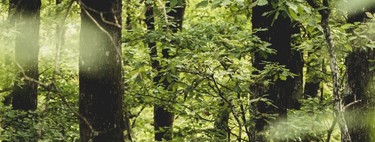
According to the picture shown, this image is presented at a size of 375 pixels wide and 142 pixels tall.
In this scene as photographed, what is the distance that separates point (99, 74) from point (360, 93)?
406cm

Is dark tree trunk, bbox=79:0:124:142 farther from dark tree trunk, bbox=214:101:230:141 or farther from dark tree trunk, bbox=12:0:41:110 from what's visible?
dark tree trunk, bbox=12:0:41:110

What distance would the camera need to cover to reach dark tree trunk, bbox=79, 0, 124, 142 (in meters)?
3.74

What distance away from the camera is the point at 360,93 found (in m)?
6.24

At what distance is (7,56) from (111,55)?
5276 mm

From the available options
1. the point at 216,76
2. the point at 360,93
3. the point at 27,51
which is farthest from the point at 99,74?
the point at 27,51

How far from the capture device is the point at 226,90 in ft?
19.4

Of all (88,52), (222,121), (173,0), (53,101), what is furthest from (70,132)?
Answer: (173,0)

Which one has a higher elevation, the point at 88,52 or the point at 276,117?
the point at 88,52

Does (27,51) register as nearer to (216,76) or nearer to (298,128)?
(216,76)

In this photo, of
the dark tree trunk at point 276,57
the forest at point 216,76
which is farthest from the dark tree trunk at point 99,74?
the dark tree trunk at point 276,57

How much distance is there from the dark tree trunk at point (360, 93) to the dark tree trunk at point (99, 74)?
12.6 feet

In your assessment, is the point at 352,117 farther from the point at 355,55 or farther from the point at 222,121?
the point at 222,121

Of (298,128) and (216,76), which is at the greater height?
(216,76)

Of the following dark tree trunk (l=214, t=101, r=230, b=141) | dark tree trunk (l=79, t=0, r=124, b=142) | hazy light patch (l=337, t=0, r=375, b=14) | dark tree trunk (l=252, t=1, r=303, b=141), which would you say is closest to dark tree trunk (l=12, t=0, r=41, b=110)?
dark tree trunk (l=214, t=101, r=230, b=141)
